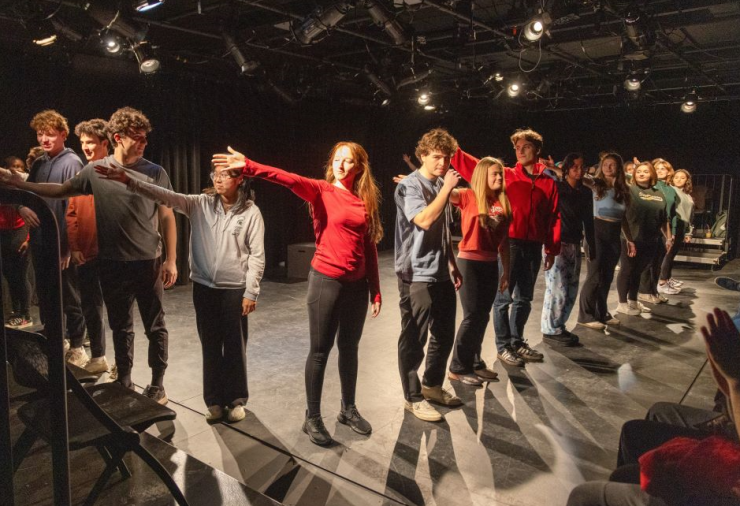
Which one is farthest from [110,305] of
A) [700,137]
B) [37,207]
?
[700,137]

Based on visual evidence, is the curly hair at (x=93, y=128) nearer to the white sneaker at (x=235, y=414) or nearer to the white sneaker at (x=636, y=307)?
the white sneaker at (x=235, y=414)

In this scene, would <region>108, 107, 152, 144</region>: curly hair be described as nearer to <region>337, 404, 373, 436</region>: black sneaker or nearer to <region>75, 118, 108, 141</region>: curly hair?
<region>75, 118, 108, 141</region>: curly hair

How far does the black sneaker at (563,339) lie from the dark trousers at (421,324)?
74.8 inches

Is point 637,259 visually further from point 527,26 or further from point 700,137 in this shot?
point 700,137

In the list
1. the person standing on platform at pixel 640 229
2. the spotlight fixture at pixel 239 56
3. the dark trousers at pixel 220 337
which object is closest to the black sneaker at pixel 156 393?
the dark trousers at pixel 220 337

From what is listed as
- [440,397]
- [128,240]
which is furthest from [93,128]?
[440,397]

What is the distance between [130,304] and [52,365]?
196 centimetres

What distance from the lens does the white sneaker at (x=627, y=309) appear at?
600 centimetres

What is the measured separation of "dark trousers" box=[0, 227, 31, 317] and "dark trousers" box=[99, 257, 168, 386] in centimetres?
256

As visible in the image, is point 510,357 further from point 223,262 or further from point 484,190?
point 223,262

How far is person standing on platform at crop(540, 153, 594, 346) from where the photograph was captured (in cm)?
471

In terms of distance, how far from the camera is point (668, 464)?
144 cm

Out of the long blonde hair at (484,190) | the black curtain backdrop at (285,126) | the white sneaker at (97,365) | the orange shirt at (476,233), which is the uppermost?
the black curtain backdrop at (285,126)

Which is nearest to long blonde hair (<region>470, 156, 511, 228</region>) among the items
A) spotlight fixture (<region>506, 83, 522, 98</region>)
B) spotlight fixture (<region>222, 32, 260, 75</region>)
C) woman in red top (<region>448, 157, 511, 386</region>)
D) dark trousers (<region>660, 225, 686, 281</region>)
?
woman in red top (<region>448, 157, 511, 386</region>)
